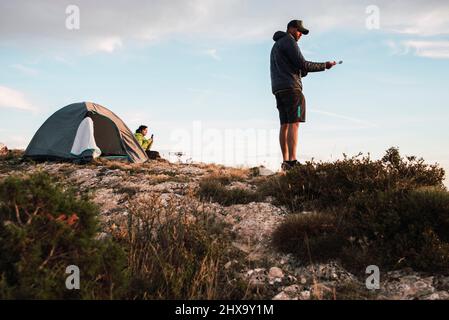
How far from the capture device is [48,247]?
12.9ft

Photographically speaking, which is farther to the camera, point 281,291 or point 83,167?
point 83,167

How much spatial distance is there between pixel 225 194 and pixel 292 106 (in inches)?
115

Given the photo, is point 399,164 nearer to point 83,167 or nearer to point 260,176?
point 260,176

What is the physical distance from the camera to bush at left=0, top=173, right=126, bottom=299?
371cm

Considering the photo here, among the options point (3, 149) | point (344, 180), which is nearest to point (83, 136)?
point (3, 149)

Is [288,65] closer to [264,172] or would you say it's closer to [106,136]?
[264,172]

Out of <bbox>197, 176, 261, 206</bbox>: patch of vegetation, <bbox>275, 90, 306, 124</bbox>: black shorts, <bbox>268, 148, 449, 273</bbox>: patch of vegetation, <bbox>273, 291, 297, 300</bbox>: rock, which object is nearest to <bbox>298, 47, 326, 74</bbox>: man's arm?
<bbox>275, 90, 306, 124</bbox>: black shorts

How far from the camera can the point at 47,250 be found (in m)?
3.95

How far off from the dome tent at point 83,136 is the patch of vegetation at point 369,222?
9.34 metres

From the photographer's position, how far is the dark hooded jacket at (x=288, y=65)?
10242 mm
